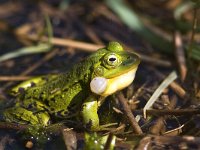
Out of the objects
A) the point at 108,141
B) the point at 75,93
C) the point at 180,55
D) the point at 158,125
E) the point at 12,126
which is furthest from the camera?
the point at 180,55

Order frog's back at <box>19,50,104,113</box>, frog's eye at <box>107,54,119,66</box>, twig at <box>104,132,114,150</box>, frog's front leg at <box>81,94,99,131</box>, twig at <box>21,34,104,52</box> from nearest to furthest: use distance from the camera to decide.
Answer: twig at <box>104,132,114,150</box>
frog's front leg at <box>81,94,99,131</box>
frog's eye at <box>107,54,119,66</box>
frog's back at <box>19,50,104,113</box>
twig at <box>21,34,104,52</box>

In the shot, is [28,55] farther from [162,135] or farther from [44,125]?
[162,135]

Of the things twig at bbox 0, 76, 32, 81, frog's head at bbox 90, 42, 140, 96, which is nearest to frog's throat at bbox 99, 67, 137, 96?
frog's head at bbox 90, 42, 140, 96

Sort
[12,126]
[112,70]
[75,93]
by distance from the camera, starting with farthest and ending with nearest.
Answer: [75,93] < [112,70] < [12,126]

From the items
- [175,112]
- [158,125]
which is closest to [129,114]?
[158,125]

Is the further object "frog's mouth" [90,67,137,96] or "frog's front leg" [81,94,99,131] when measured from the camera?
"frog's mouth" [90,67,137,96]

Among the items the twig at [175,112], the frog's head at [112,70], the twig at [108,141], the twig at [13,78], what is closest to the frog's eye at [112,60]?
the frog's head at [112,70]

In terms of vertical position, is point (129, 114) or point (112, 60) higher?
point (112, 60)

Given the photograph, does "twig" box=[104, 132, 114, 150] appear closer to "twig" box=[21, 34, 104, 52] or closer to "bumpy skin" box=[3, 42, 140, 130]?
"bumpy skin" box=[3, 42, 140, 130]

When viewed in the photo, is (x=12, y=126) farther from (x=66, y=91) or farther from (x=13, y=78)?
(x=13, y=78)
